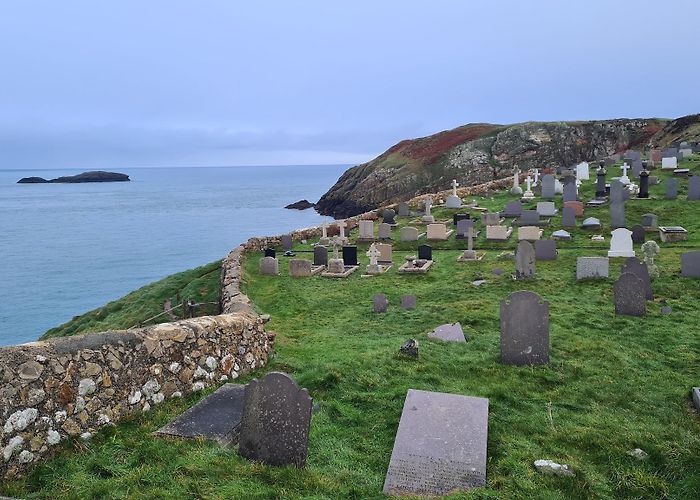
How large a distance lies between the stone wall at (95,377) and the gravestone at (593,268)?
11.1 meters

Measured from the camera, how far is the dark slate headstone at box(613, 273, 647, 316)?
12.0 metres

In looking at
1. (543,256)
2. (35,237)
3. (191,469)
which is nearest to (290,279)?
(543,256)

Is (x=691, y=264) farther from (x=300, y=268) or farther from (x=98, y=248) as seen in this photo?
(x=98, y=248)

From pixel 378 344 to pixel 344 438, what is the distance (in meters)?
4.11

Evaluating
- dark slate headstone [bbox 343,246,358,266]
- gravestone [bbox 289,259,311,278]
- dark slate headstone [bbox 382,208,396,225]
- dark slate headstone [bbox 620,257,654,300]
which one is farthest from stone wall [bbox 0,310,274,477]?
dark slate headstone [bbox 382,208,396,225]

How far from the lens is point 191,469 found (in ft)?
18.4

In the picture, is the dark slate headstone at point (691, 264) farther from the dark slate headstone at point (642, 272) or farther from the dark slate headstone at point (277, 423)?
the dark slate headstone at point (277, 423)

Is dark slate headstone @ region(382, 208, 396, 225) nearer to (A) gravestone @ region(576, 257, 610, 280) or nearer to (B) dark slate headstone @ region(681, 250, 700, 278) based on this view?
(A) gravestone @ region(576, 257, 610, 280)

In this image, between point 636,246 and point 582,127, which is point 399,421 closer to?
point 636,246

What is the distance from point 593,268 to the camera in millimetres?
15883

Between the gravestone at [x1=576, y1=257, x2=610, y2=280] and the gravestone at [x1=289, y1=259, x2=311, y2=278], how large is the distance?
8807 mm

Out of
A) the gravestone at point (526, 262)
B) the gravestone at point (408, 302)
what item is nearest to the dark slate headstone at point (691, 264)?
the gravestone at point (526, 262)

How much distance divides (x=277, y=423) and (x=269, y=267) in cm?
1477

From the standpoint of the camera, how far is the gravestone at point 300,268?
64.6 ft
